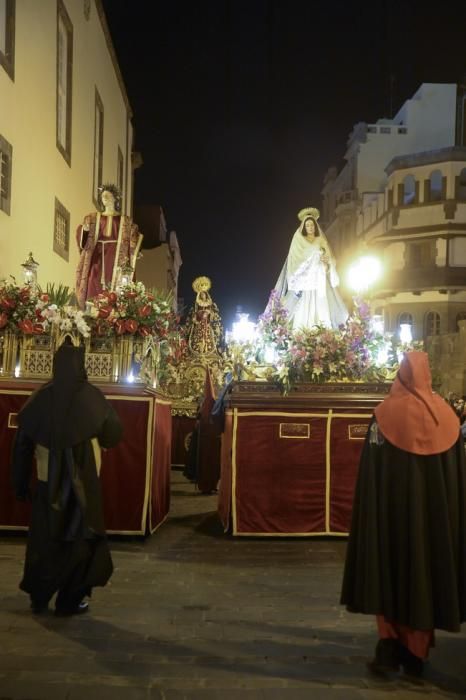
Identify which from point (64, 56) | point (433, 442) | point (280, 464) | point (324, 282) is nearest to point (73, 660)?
point (433, 442)

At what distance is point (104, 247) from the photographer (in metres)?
10.3

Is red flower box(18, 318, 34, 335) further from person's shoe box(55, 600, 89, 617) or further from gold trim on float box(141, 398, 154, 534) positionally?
person's shoe box(55, 600, 89, 617)

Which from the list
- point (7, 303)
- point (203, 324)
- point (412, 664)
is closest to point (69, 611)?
point (412, 664)

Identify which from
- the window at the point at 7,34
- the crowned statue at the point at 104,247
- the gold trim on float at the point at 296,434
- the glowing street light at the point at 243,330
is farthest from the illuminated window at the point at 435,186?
the gold trim on float at the point at 296,434

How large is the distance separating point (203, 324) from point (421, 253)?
2419 cm

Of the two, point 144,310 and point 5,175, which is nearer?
point 144,310

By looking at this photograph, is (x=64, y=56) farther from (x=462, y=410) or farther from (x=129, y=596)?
(x=129, y=596)

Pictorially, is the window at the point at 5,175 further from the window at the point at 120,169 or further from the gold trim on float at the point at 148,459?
the window at the point at 120,169

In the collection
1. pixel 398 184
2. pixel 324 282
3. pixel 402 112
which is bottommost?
pixel 324 282

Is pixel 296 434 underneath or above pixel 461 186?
underneath

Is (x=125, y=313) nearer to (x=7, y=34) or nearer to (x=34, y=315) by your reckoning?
(x=34, y=315)

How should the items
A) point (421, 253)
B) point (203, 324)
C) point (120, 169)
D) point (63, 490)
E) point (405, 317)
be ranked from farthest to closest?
point (405, 317), point (421, 253), point (120, 169), point (203, 324), point (63, 490)

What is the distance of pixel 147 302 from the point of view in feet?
28.8

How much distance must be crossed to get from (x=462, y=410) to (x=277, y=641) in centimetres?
1146
